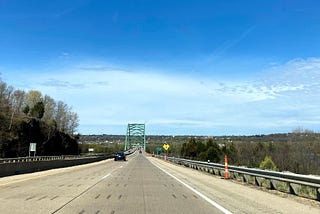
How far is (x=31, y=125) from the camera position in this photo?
90188 millimetres

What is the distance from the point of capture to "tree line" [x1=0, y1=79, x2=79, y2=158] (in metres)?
79.0

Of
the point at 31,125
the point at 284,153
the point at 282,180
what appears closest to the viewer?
the point at 282,180

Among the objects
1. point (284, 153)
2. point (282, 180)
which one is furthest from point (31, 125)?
point (282, 180)

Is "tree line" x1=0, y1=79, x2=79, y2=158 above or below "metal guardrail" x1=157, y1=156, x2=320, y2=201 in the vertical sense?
above

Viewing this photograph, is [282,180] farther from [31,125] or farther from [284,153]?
[31,125]

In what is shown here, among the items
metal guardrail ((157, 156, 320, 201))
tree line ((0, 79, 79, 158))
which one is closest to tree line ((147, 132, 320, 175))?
metal guardrail ((157, 156, 320, 201))

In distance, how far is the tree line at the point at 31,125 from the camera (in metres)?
79.0

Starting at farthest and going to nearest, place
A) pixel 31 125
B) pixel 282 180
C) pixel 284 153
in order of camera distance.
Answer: pixel 31 125
pixel 284 153
pixel 282 180

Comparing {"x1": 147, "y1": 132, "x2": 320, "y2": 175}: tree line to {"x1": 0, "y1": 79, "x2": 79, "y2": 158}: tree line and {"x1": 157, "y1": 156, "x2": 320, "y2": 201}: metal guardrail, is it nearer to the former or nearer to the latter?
{"x1": 157, "y1": 156, "x2": 320, "y2": 201}: metal guardrail

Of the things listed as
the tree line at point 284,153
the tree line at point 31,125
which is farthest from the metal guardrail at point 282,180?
the tree line at point 31,125

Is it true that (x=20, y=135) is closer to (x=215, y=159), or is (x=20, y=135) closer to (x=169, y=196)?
(x=215, y=159)

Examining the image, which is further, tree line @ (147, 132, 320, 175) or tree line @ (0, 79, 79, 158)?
tree line @ (0, 79, 79, 158)

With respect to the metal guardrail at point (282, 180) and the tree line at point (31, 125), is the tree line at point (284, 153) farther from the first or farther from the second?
the tree line at point (31, 125)

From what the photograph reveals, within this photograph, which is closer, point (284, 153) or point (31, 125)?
point (284, 153)
